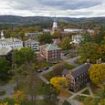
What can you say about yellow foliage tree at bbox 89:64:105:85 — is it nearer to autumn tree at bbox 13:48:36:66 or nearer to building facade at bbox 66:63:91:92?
building facade at bbox 66:63:91:92

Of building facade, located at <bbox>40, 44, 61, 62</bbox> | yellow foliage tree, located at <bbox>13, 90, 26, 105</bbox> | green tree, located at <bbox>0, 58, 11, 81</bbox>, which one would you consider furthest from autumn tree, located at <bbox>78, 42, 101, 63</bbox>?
yellow foliage tree, located at <bbox>13, 90, 26, 105</bbox>

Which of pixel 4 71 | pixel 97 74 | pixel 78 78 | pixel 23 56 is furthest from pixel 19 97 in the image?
pixel 23 56

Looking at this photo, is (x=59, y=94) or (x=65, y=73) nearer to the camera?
(x=59, y=94)

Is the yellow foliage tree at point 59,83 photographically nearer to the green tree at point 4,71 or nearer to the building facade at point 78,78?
the building facade at point 78,78

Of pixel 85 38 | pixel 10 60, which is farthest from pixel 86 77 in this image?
pixel 85 38

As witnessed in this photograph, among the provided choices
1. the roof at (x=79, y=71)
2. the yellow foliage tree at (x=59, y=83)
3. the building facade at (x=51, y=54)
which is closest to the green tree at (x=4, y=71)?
the yellow foliage tree at (x=59, y=83)

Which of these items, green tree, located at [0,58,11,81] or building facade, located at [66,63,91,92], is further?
green tree, located at [0,58,11,81]

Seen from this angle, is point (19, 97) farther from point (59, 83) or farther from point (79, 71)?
point (79, 71)

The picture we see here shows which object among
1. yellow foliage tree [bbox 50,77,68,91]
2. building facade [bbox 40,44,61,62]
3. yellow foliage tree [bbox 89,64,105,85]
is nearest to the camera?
yellow foliage tree [bbox 50,77,68,91]

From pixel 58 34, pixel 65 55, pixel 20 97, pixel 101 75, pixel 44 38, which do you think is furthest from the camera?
pixel 58 34

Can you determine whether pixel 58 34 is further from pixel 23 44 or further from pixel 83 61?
pixel 83 61
